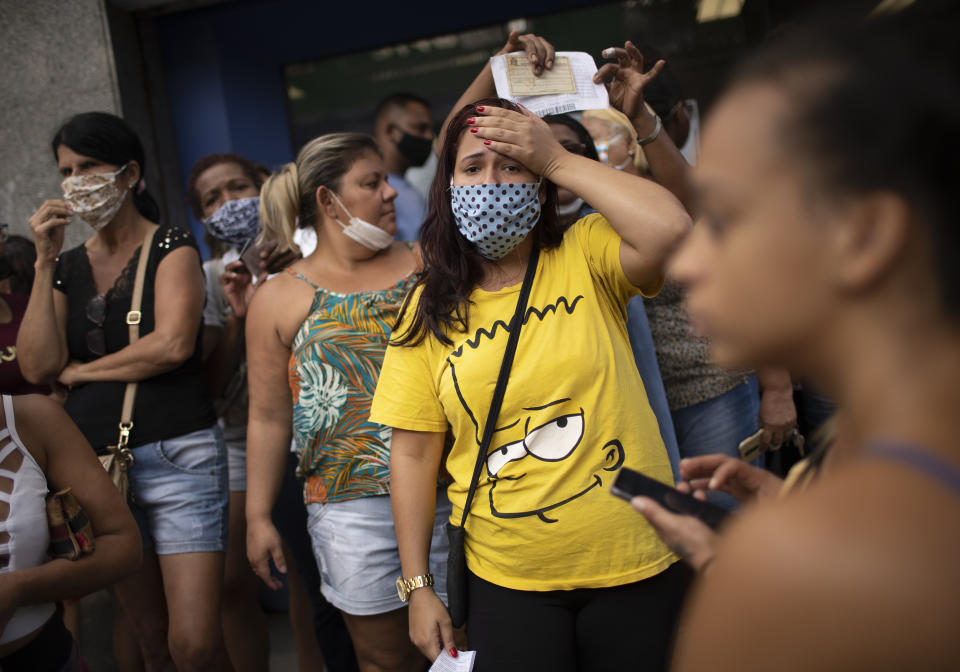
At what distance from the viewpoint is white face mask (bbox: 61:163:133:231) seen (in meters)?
3.14

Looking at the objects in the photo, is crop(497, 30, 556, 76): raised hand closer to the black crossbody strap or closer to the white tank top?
the black crossbody strap

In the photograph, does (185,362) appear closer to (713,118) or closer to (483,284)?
(483,284)

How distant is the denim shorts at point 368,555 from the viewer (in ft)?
8.58

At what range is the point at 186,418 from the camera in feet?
10.0

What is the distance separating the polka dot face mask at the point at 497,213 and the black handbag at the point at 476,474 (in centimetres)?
10

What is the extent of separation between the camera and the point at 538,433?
193 cm

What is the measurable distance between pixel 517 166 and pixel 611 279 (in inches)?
16.2

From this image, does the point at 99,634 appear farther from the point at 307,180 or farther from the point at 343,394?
the point at 307,180

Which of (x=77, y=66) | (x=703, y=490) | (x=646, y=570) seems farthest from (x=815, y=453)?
(x=77, y=66)

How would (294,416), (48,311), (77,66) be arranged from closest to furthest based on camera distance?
(294,416), (48,311), (77,66)

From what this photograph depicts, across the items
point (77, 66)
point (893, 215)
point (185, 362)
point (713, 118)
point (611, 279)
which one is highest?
point (77, 66)

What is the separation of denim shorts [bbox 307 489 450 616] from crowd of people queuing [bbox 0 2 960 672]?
1 centimetres

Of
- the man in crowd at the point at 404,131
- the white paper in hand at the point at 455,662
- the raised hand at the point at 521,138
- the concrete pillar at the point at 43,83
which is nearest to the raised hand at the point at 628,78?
the raised hand at the point at 521,138

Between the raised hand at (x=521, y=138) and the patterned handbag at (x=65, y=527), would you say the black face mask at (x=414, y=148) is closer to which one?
the raised hand at (x=521, y=138)
